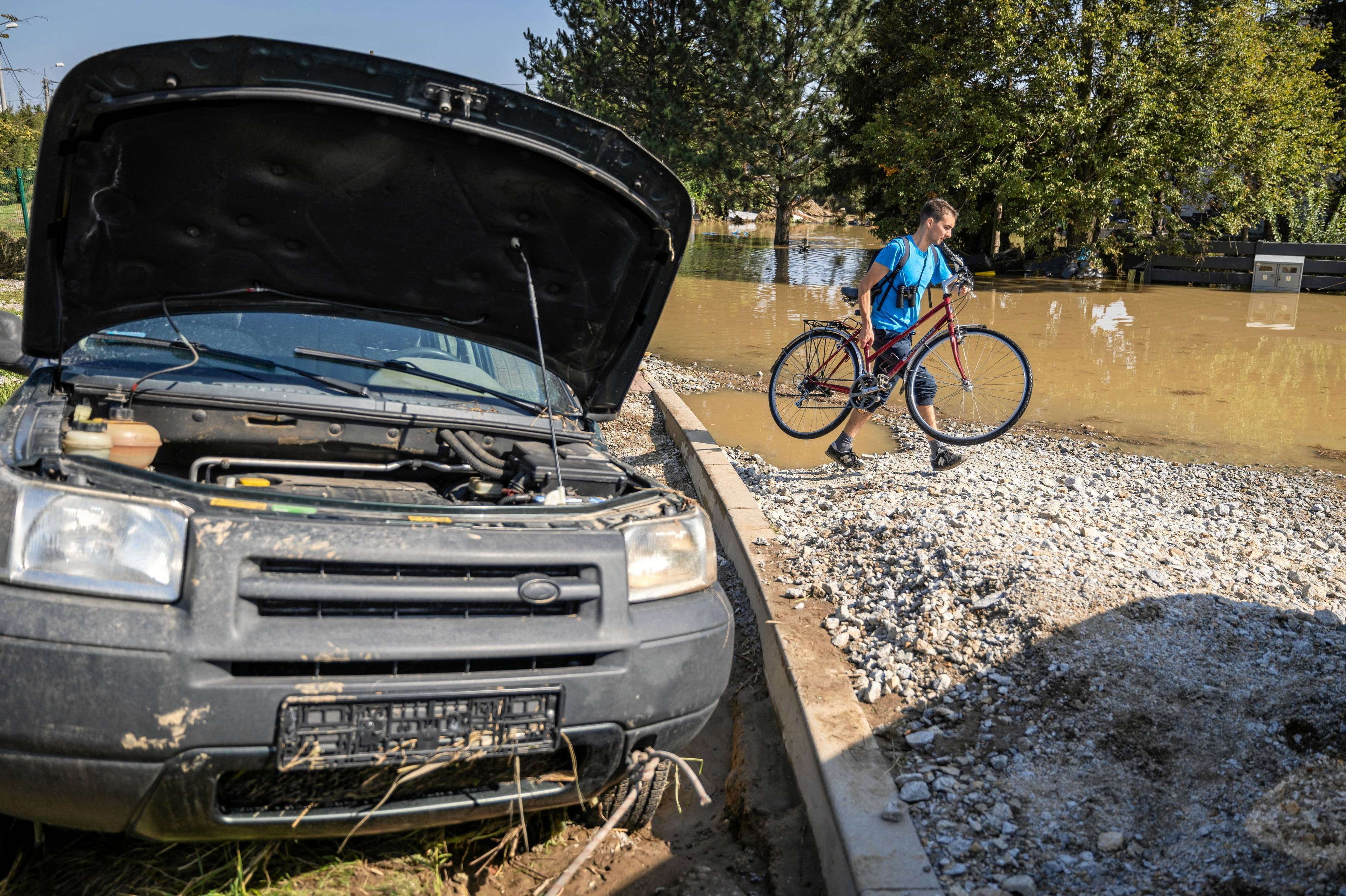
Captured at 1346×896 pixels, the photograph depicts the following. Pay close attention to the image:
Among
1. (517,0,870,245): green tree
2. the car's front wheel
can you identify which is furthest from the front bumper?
(517,0,870,245): green tree

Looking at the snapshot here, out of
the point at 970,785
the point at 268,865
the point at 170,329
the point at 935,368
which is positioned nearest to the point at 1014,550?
the point at 970,785

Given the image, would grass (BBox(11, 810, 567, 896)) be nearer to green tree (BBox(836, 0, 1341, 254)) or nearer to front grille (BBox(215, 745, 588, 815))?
front grille (BBox(215, 745, 588, 815))

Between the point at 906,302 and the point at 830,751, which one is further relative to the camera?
the point at 906,302

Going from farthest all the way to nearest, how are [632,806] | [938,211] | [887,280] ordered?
1. [887,280]
2. [938,211]
3. [632,806]

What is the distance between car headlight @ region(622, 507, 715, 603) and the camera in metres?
2.51

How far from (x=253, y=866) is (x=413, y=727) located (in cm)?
84

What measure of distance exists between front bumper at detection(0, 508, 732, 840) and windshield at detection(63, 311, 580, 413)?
1.26 m

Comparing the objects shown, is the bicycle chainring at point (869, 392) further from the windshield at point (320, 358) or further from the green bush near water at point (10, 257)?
the green bush near water at point (10, 257)

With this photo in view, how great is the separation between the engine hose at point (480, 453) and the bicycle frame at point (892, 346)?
12.8 feet

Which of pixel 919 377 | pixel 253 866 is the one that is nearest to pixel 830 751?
pixel 253 866

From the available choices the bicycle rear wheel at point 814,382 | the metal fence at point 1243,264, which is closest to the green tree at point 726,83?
the metal fence at point 1243,264

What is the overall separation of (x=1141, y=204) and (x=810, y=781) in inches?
847

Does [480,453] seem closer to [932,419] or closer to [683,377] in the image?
[932,419]

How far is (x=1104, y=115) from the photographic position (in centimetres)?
2112
